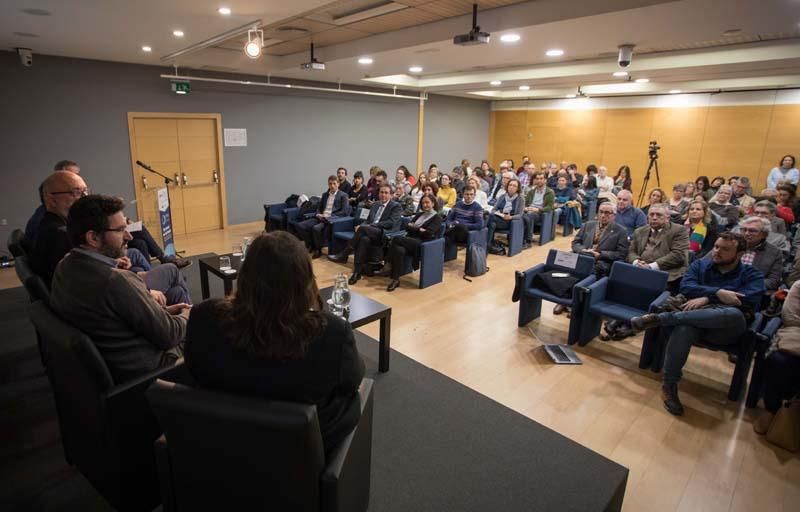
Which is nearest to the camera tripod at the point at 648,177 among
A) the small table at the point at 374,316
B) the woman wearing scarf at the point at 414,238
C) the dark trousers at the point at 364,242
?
the woman wearing scarf at the point at 414,238

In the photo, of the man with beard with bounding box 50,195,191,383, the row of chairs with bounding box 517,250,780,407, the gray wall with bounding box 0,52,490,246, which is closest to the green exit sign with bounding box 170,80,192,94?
the gray wall with bounding box 0,52,490,246

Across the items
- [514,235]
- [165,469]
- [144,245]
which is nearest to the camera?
[165,469]

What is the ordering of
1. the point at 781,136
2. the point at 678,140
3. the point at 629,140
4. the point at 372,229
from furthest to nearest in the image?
the point at 629,140
the point at 678,140
the point at 781,136
the point at 372,229

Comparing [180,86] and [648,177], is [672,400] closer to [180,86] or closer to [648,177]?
[180,86]

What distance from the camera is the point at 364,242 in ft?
18.3

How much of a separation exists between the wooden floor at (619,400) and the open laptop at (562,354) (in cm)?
7

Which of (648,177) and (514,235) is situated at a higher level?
(648,177)

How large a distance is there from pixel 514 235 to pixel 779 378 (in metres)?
4.14

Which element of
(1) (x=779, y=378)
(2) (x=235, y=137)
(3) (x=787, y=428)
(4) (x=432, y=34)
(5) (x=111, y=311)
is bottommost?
(3) (x=787, y=428)

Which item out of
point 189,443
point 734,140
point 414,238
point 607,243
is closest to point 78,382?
point 189,443

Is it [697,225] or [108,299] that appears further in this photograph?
[697,225]

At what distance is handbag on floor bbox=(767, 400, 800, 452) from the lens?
268cm

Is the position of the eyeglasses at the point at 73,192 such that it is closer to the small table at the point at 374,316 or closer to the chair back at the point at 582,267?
the small table at the point at 374,316

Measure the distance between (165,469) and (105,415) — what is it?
45 centimetres
